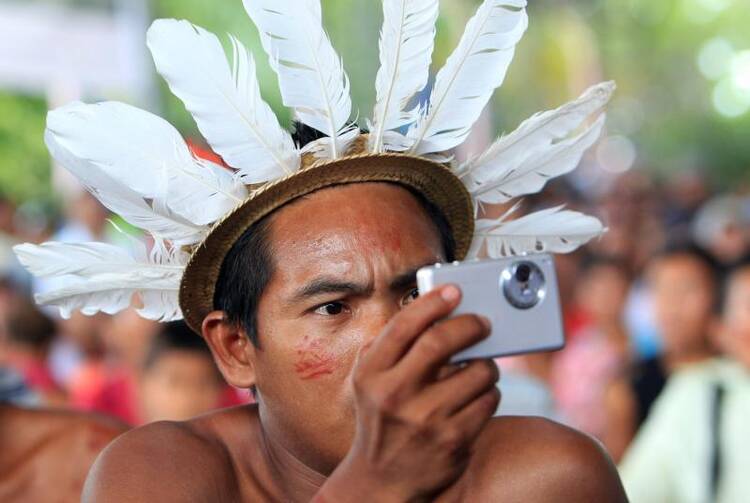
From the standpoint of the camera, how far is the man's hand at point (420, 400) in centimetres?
163

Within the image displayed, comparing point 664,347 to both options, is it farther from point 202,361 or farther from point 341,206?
point 341,206

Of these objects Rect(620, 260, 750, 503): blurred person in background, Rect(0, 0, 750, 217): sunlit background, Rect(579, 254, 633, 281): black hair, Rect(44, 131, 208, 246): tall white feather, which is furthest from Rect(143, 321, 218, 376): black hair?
Rect(579, 254, 633, 281): black hair

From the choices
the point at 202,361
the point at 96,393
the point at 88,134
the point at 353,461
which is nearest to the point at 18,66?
the point at 96,393

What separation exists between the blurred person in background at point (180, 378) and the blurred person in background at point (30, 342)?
4.91 feet

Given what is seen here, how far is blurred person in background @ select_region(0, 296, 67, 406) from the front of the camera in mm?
6277

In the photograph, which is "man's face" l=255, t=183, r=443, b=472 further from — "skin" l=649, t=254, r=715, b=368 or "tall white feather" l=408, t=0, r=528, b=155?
"skin" l=649, t=254, r=715, b=368

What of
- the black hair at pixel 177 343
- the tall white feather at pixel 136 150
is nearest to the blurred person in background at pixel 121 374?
the black hair at pixel 177 343

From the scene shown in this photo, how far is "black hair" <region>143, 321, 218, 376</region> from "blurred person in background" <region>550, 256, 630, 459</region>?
1.82 meters

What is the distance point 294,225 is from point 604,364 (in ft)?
14.6

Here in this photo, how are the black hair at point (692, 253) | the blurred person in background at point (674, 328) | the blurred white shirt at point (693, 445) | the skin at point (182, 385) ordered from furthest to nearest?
the black hair at point (692, 253) → the blurred person in background at point (674, 328) → the skin at point (182, 385) → the blurred white shirt at point (693, 445)

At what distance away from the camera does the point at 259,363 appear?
7.88ft

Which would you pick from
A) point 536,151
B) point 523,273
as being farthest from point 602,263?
point 523,273

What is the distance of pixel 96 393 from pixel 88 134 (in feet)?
14.4

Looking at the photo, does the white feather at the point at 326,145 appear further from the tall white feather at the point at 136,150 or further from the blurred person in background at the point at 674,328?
the blurred person in background at the point at 674,328
